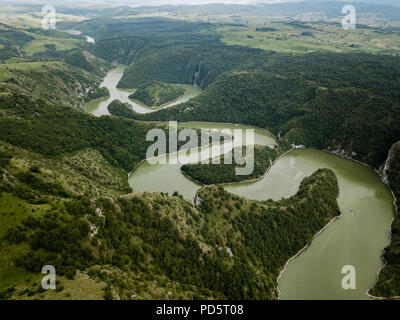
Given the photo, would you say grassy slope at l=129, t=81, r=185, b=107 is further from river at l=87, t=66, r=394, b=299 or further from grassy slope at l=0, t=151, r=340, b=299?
grassy slope at l=0, t=151, r=340, b=299

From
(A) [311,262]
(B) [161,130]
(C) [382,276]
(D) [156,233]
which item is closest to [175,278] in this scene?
(D) [156,233]

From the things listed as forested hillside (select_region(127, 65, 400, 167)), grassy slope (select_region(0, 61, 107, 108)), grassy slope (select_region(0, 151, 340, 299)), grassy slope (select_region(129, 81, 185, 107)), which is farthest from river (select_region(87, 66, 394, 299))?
grassy slope (select_region(129, 81, 185, 107))

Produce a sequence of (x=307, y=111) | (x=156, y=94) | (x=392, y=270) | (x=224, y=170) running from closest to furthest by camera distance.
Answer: (x=392, y=270) < (x=224, y=170) < (x=307, y=111) < (x=156, y=94)

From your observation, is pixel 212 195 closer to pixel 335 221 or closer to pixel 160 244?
pixel 160 244

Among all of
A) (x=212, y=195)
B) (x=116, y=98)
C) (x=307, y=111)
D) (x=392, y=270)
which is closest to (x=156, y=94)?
(x=116, y=98)

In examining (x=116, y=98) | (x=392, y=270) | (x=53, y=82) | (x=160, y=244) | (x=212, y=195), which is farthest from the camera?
(x=116, y=98)

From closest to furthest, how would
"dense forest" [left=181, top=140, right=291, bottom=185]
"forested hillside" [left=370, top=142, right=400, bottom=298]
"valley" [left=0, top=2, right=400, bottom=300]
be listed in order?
"valley" [left=0, top=2, right=400, bottom=300] < "forested hillside" [left=370, top=142, right=400, bottom=298] < "dense forest" [left=181, top=140, right=291, bottom=185]

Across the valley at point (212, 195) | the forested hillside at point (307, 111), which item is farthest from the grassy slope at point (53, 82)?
the forested hillside at point (307, 111)

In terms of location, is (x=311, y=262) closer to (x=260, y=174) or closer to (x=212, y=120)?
(x=260, y=174)

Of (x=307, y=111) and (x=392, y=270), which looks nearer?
(x=392, y=270)
